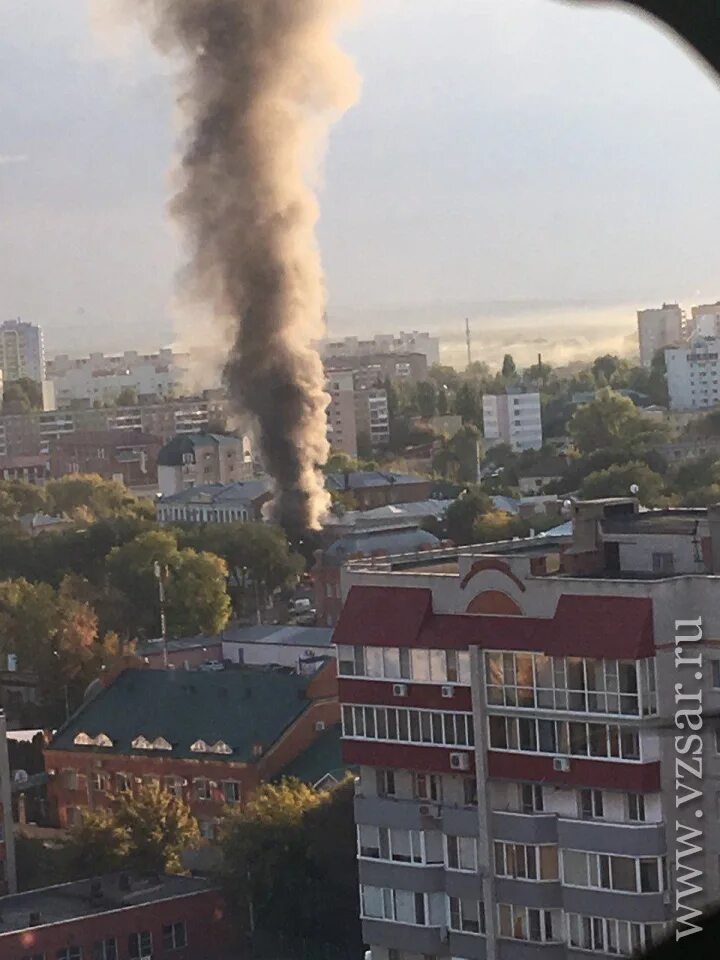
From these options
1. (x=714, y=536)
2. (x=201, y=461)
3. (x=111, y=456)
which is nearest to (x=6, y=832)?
(x=714, y=536)

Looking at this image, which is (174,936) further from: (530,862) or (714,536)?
(714,536)

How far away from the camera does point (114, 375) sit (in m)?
46.6

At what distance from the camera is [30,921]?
642 cm

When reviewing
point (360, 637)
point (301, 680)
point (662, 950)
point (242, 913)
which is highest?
point (662, 950)

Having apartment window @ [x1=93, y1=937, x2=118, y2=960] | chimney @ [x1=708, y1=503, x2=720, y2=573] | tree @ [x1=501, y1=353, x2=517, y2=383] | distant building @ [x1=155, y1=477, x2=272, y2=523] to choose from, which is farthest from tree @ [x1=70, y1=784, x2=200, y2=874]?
tree @ [x1=501, y1=353, x2=517, y2=383]

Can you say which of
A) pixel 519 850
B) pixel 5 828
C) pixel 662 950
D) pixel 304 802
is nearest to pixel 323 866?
pixel 304 802

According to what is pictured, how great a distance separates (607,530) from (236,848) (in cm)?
226

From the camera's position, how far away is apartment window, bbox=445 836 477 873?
4586 mm

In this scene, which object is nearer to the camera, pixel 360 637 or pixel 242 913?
pixel 360 637

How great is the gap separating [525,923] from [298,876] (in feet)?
7.24

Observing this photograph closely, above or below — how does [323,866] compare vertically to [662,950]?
below

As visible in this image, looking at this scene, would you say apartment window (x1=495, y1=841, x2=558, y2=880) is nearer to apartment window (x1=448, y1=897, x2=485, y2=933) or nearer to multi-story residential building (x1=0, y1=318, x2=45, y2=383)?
apartment window (x1=448, y1=897, x2=485, y2=933)

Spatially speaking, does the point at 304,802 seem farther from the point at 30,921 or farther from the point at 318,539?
the point at 318,539

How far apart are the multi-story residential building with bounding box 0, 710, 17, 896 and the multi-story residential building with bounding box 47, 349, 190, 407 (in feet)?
116
